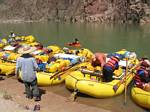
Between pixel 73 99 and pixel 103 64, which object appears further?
pixel 103 64

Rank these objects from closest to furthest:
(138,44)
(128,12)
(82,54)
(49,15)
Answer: (82,54) → (138,44) → (128,12) → (49,15)

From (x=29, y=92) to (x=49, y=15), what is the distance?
6867 centimetres

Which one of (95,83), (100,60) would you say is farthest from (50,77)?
(95,83)

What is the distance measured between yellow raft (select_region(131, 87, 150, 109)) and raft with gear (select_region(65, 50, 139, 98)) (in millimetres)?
965

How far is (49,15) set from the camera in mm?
78375

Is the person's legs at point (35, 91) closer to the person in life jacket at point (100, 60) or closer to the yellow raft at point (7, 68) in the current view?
the person in life jacket at point (100, 60)

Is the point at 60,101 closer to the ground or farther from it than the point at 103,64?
closer to the ground

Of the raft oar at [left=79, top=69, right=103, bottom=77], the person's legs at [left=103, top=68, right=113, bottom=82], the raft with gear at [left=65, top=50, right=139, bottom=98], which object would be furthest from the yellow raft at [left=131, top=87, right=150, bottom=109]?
the raft oar at [left=79, top=69, right=103, bottom=77]

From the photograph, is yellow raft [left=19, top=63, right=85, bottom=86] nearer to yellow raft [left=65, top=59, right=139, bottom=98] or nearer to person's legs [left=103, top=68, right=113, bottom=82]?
yellow raft [left=65, top=59, right=139, bottom=98]

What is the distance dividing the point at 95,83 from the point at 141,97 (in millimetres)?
1876

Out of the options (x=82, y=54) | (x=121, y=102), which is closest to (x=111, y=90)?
(x=121, y=102)

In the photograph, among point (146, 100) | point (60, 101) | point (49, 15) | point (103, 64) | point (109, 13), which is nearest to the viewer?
point (146, 100)

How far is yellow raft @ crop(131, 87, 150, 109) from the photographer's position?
10.4 metres

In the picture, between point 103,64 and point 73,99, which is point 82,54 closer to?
point 103,64
